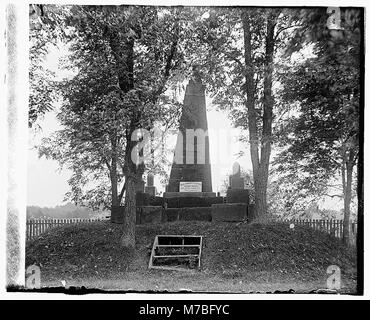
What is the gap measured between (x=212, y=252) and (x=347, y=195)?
2353 millimetres

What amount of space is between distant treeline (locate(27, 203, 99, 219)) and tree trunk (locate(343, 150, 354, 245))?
4.01m

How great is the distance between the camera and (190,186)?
930 centimetres

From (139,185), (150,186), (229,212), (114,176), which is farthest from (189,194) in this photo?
(114,176)

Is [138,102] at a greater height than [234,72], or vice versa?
[234,72]

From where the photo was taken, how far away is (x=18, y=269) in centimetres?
511

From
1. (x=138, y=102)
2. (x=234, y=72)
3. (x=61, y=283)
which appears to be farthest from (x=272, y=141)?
(x=61, y=283)

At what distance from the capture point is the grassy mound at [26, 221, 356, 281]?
5.83 meters

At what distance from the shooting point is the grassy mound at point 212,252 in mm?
5828

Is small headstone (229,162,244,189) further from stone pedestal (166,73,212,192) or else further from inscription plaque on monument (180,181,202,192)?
inscription plaque on monument (180,181,202,192)

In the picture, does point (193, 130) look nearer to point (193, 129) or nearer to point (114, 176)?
point (193, 129)

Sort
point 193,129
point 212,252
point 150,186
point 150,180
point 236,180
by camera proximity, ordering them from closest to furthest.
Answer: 1. point 212,252
2. point 193,129
3. point 150,180
4. point 150,186
5. point 236,180

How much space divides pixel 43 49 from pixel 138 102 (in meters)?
1.61

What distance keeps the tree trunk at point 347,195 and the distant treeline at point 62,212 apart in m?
4.01
